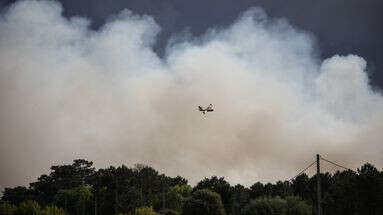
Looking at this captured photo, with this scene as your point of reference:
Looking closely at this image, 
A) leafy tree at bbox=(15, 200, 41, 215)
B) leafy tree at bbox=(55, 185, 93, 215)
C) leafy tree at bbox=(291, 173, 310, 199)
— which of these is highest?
leafy tree at bbox=(291, 173, 310, 199)

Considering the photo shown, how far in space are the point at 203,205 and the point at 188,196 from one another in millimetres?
63592

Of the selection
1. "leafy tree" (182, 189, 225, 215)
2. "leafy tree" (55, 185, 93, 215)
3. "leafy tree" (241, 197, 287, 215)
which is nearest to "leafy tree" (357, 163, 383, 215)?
"leafy tree" (241, 197, 287, 215)

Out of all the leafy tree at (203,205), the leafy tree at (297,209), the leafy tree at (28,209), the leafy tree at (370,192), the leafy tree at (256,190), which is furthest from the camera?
the leafy tree at (256,190)

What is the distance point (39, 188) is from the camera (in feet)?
619

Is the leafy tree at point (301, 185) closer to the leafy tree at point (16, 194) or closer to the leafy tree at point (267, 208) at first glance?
the leafy tree at point (267, 208)

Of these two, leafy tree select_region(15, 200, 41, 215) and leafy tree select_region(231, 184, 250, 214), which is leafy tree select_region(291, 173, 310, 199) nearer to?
leafy tree select_region(231, 184, 250, 214)

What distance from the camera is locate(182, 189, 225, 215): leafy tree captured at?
278 feet

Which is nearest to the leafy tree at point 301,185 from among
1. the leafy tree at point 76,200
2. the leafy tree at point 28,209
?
the leafy tree at point 76,200

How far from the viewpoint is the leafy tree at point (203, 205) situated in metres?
84.7

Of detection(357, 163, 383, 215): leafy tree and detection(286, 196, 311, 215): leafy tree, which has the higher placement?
detection(357, 163, 383, 215): leafy tree

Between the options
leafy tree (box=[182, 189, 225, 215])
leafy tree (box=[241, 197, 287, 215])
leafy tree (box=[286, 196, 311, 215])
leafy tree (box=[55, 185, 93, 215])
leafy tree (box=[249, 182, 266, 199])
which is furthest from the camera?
leafy tree (box=[55, 185, 93, 215])

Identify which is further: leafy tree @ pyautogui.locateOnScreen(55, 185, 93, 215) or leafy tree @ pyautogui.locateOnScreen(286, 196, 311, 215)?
leafy tree @ pyautogui.locateOnScreen(55, 185, 93, 215)

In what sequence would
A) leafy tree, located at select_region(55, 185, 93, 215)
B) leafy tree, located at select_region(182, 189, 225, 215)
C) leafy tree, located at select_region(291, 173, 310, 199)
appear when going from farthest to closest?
leafy tree, located at select_region(55, 185, 93, 215) → leafy tree, located at select_region(291, 173, 310, 199) → leafy tree, located at select_region(182, 189, 225, 215)

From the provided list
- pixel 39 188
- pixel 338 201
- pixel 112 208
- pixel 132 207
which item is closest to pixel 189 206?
pixel 338 201
